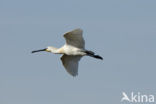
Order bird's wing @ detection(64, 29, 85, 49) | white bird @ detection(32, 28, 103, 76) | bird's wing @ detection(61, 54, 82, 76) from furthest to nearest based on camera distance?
1. bird's wing @ detection(61, 54, 82, 76)
2. white bird @ detection(32, 28, 103, 76)
3. bird's wing @ detection(64, 29, 85, 49)

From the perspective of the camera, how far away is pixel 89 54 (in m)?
33.8

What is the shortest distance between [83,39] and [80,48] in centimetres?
62

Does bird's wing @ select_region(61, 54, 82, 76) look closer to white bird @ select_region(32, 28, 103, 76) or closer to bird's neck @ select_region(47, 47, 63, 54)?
white bird @ select_region(32, 28, 103, 76)

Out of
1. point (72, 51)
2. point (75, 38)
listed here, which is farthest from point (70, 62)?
point (75, 38)

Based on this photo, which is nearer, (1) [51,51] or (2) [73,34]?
(2) [73,34]

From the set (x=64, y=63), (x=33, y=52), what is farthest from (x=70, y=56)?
(x=33, y=52)

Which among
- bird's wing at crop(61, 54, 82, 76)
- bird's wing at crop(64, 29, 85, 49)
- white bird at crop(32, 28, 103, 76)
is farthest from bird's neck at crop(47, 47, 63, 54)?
bird's wing at crop(64, 29, 85, 49)

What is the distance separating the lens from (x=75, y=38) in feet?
109

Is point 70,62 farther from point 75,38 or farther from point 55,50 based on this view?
point 75,38

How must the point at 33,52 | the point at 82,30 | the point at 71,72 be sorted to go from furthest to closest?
the point at 33,52, the point at 71,72, the point at 82,30

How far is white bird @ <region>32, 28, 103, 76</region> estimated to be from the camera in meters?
33.0

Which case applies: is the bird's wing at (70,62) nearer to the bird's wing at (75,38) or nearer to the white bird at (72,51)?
the white bird at (72,51)

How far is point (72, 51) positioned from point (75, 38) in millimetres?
841

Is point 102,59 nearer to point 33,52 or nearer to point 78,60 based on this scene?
point 78,60
